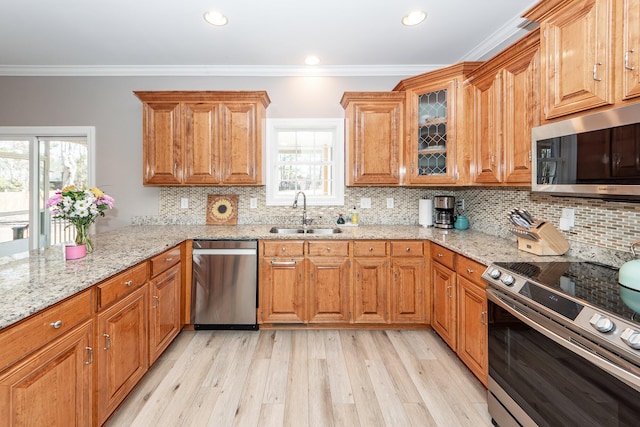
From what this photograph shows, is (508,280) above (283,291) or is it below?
above

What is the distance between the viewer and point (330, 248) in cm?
286

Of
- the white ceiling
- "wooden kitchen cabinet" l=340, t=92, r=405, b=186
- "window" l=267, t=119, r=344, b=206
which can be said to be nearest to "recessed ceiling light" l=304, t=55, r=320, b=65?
the white ceiling

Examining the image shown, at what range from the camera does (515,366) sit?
5.03ft

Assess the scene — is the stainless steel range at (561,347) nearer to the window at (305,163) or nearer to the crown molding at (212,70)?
the window at (305,163)

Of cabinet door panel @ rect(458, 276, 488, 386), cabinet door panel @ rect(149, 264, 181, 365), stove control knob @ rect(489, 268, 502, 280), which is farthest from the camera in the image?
cabinet door panel @ rect(149, 264, 181, 365)

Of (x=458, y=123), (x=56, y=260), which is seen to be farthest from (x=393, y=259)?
(x=56, y=260)

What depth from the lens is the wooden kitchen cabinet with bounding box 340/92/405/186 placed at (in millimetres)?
3139

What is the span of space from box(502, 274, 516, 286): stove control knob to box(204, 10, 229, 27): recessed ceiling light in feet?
8.90

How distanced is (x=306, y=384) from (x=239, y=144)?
7.34ft

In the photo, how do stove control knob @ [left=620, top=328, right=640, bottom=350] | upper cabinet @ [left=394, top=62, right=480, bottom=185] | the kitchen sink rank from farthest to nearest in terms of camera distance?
the kitchen sink, upper cabinet @ [left=394, top=62, right=480, bottom=185], stove control knob @ [left=620, top=328, right=640, bottom=350]

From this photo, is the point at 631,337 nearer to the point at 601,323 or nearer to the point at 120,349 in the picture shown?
the point at 601,323

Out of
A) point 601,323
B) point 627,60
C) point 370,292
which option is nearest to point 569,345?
point 601,323

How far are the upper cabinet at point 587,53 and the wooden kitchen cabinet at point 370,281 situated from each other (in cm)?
163

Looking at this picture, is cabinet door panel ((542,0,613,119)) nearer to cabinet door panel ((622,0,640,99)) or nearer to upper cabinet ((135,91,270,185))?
cabinet door panel ((622,0,640,99))
